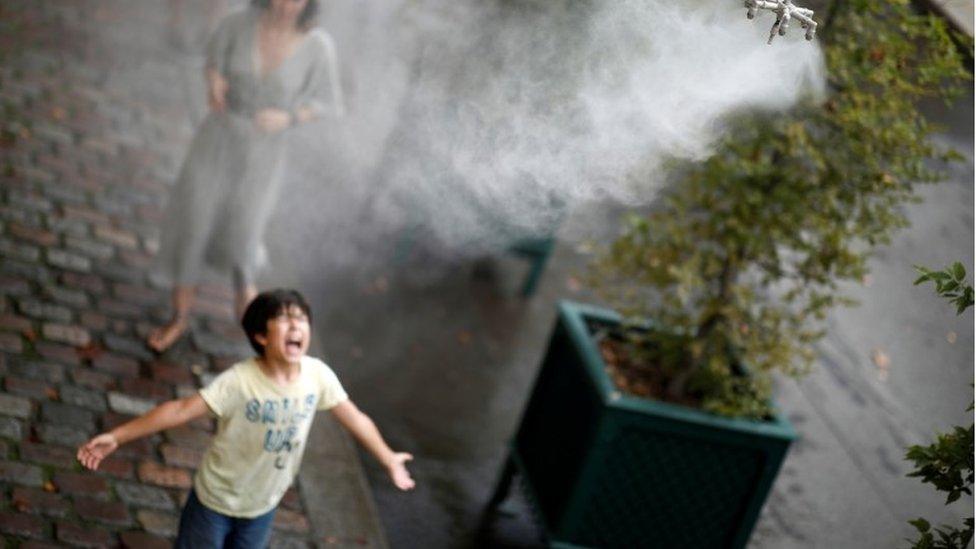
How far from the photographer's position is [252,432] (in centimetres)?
421

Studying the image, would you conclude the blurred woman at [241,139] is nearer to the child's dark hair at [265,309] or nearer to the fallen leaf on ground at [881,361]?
the child's dark hair at [265,309]

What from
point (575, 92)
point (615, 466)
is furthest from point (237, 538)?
point (575, 92)

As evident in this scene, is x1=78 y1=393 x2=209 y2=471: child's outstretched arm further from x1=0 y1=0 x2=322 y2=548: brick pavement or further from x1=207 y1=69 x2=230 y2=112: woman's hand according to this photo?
x1=207 y1=69 x2=230 y2=112: woman's hand

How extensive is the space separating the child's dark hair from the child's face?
18 mm

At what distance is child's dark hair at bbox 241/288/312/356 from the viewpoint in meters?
4.24

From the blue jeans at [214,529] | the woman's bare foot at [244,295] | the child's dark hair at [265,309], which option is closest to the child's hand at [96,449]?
the blue jeans at [214,529]

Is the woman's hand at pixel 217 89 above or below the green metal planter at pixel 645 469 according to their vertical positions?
above

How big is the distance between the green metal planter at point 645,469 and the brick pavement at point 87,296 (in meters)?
1.16

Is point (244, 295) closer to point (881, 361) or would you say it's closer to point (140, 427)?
point (140, 427)

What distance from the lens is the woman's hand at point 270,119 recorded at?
624 centimetres

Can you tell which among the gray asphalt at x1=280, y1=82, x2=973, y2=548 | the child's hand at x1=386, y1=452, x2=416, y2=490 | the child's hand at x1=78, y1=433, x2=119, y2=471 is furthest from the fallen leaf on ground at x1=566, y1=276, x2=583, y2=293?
the child's hand at x1=78, y1=433, x2=119, y2=471

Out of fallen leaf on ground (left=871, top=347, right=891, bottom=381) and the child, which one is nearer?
the child

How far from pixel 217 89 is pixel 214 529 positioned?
8.34 feet

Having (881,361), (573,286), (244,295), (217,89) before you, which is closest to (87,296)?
(244,295)
